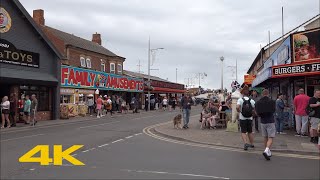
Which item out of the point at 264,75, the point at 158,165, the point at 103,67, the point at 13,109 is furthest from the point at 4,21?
the point at 103,67

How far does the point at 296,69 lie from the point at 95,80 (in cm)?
2384

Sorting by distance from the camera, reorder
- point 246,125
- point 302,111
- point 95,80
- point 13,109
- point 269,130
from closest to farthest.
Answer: point 269,130, point 246,125, point 302,111, point 13,109, point 95,80

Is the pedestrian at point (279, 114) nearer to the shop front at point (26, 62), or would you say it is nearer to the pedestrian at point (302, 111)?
the pedestrian at point (302, 111)

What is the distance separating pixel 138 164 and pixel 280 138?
7.12 m

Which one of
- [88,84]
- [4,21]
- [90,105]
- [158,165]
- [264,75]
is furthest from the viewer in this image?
[88,84]

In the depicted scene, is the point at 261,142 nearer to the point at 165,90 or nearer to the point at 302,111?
the point at 302,111

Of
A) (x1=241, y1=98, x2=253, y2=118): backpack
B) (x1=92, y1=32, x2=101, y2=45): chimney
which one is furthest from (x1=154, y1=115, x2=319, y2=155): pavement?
(x1=92, y1=32, x2=101, y2=45): chimney

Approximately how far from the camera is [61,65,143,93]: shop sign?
30.6m

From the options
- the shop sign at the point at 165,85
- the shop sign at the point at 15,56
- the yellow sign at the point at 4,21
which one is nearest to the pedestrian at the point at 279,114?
the shop sign at the point at 15,56

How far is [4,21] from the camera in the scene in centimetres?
2277

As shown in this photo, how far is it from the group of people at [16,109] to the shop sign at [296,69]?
13.8 meters

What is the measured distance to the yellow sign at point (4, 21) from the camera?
2254 cm

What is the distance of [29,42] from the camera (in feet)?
81.7

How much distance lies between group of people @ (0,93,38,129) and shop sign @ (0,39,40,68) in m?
2.26
